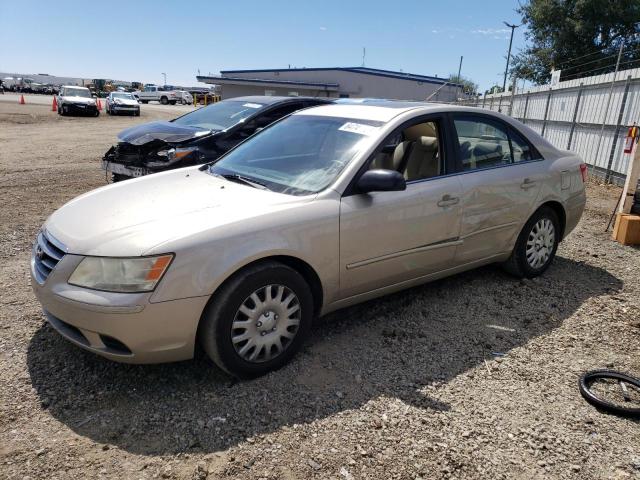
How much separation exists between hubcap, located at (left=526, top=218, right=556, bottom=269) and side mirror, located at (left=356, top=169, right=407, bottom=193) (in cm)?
204

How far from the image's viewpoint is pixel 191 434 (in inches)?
104

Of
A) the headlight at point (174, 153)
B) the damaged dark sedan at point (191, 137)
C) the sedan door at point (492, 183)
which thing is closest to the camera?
the sedan door at point (492, 183)

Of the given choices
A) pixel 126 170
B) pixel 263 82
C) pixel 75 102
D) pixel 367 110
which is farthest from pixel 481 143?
pixel 263 82

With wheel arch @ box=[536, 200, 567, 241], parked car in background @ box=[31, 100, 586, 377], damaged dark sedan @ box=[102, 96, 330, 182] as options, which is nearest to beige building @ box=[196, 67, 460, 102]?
damaged dark sedan @ box=[102, 96, 330, 182]

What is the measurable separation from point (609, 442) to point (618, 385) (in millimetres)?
657

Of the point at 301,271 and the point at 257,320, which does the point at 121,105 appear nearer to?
the point at 301,271

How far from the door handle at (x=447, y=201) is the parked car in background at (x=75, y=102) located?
28717 millimetres

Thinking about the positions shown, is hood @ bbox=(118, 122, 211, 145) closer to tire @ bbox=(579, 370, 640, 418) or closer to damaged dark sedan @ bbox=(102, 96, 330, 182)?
damaged dark sedan @ bbox=(102, 96, 330, 182)

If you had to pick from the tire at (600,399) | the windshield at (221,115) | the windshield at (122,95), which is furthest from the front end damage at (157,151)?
the windshield at (122,95)

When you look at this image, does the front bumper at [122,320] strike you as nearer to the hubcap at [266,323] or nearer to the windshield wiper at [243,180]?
the hubcap at [266,323]

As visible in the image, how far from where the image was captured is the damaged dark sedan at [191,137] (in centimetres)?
661

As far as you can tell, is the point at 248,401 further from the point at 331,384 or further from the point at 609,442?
the point at 609,442

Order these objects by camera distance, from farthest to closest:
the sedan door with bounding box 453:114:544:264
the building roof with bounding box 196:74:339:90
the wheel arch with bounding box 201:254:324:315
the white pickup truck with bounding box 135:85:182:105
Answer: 1. the white pickup truck with bounding box 135:85:182:105
2. the building roof with bounding box 196:74:339:90
3. the sedan door with bounding box 453:114:544:264
4. the wheel arch with bounding box 201:254:324:315

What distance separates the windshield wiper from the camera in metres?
3.49
